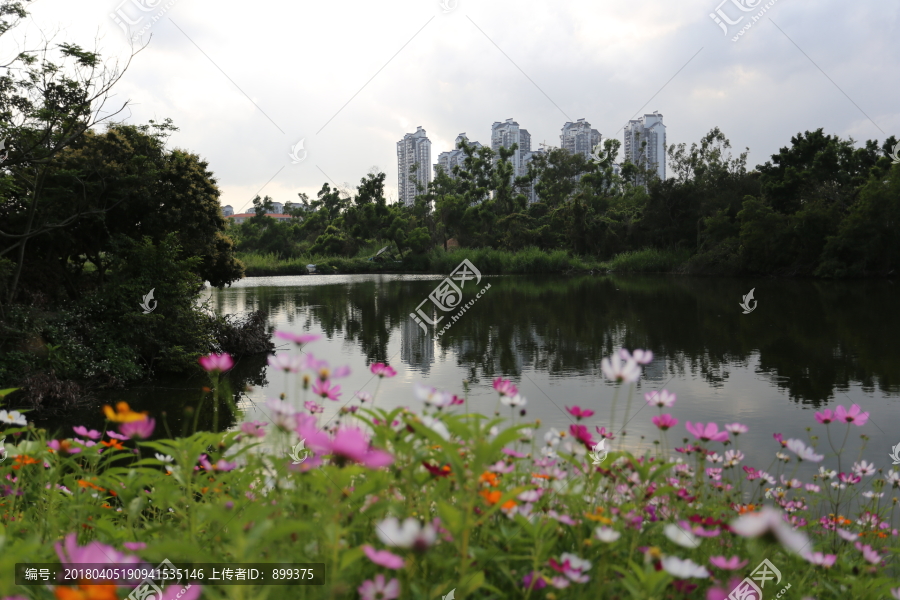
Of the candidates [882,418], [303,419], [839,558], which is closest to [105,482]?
[303,419]

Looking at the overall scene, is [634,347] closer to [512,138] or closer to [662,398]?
[662,398]

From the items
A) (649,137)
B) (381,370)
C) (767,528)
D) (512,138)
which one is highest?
(512,138)

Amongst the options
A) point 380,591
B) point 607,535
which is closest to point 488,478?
point 607,535

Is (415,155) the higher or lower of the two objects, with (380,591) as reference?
higher

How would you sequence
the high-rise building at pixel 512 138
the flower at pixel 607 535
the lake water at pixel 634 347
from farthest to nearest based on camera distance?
the high-rise building at pixel 512 138, the lake water at pixel 634 347, the flower at pixel 607 535

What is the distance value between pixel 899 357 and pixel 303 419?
926 cm

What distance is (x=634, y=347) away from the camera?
9016mm

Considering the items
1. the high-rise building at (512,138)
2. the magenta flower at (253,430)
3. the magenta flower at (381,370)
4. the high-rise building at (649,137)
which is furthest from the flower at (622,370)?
the high-rise building at (512,138)

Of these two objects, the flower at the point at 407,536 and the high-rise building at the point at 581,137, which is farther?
the high-rise building at the point at 581,137

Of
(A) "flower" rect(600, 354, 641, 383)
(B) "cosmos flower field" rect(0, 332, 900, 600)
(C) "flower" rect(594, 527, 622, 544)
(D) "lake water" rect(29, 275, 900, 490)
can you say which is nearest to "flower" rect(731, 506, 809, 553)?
(B) "cosmos flower field" rect(0, 332, 900, 600)

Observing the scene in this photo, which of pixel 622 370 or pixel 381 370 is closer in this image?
pixel 622 370

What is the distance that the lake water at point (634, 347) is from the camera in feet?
17.7

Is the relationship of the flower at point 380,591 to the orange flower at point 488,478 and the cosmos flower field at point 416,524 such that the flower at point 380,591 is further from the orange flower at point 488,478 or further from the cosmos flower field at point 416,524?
the orange flower at point 488,478

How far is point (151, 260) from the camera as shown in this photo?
7812 millimetres
